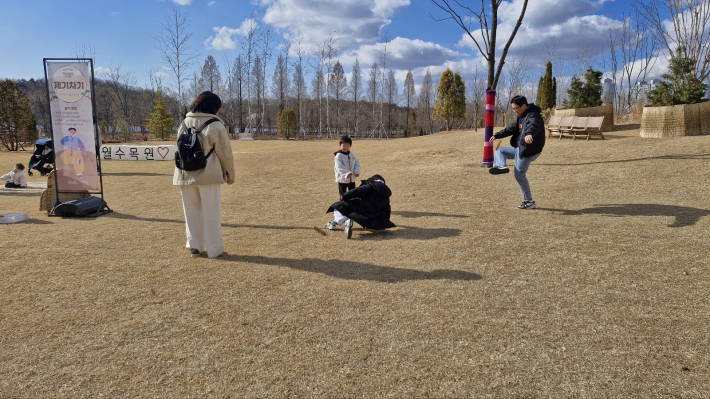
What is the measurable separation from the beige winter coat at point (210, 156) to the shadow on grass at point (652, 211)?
205 inches

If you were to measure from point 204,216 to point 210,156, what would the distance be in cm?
68

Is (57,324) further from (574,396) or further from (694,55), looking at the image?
(694,55)

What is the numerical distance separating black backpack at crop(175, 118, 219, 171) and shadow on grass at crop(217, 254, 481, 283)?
1.16m

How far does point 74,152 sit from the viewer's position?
779 centimetres

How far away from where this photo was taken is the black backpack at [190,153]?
4.55m

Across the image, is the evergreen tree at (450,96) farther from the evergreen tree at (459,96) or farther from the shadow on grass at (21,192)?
the shadow on grass at (21,192)

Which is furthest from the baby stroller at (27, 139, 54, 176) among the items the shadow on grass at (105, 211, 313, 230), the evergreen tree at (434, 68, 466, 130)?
the evergreen tree at (434, 68, 466, 130)

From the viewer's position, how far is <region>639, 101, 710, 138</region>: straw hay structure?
40.3 ft

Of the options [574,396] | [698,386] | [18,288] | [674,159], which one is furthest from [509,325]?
[674,159]

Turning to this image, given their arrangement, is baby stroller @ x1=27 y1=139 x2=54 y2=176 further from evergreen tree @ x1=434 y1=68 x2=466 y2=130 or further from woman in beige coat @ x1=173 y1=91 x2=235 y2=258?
evergreen tree @ x1=434 y1=68 x2=466 y2=130

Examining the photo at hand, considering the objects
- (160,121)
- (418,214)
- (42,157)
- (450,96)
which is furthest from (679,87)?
(160,121)

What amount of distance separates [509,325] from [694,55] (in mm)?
20590

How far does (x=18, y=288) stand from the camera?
405 cm

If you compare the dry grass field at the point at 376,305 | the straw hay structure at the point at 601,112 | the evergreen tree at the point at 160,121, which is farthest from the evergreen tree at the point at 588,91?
the evergreen tree at the point at 160,121
